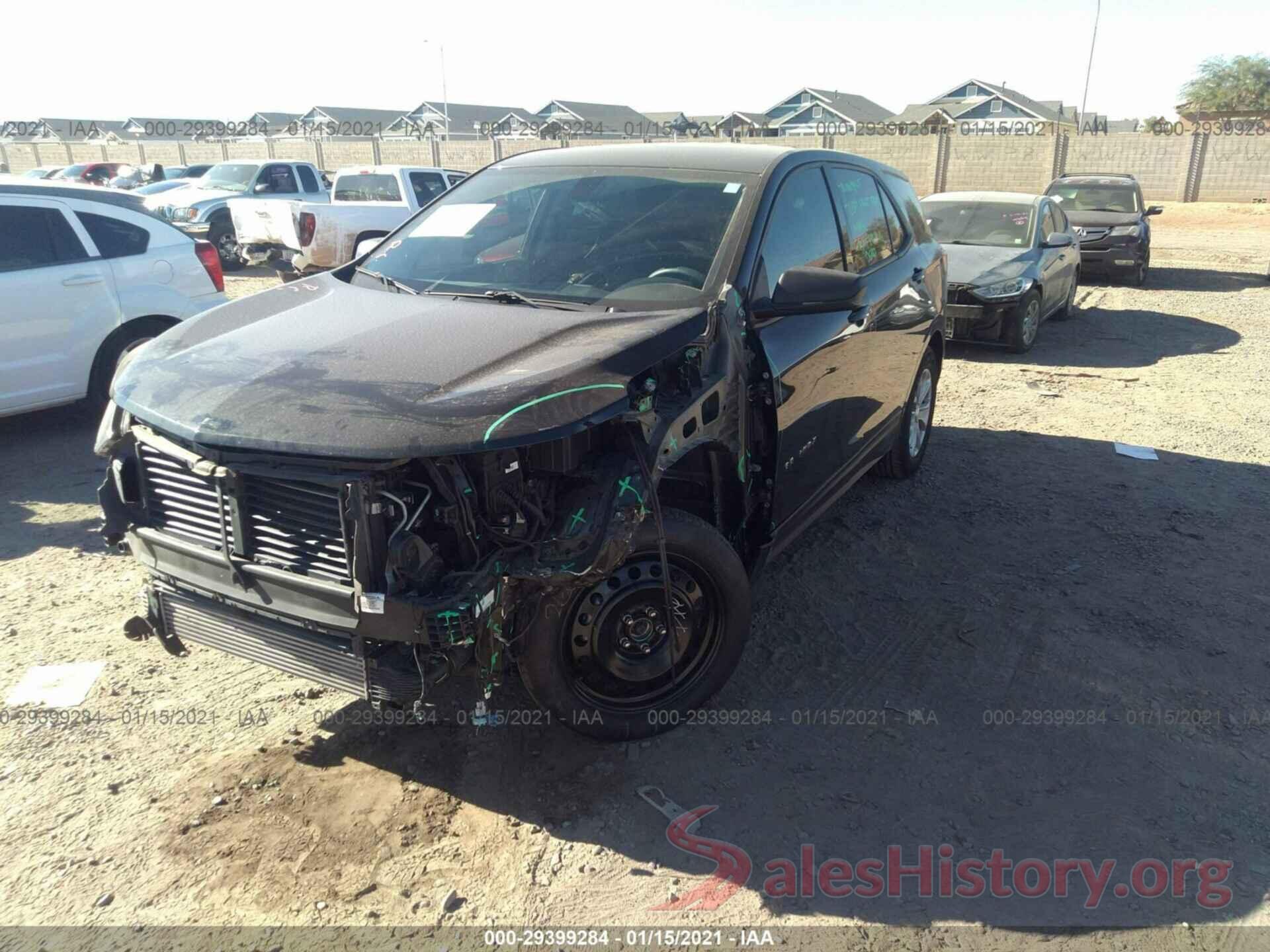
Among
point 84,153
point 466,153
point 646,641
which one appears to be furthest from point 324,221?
point 84,153

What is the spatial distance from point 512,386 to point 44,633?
2.74m

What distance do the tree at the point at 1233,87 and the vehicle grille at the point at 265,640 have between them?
242ft

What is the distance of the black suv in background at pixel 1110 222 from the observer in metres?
14.5

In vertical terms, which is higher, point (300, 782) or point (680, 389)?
point (680, 389)

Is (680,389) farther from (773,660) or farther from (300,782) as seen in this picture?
(300,782)

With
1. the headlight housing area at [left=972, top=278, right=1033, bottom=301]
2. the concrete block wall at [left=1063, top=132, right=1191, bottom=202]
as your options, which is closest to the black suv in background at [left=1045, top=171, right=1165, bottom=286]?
the headlight housing area at [left=972, top=278, right=1033, bottom=301]

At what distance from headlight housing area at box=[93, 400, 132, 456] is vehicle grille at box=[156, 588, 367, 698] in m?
0.53

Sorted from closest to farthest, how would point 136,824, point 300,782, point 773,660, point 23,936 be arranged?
point 23,936
point 136,824
point 300,782
point 773,660

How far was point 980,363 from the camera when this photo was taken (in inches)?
383

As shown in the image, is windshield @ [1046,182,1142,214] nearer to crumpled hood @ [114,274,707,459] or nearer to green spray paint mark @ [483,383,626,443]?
crumpled hood @ [114,274,707,459]

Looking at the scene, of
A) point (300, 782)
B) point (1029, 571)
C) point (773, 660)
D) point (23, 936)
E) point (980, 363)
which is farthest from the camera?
point (980, 363)

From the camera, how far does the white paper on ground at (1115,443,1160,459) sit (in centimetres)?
668

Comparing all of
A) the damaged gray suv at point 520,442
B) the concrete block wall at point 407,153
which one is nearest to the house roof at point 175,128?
the concrete block wall at point 407,153

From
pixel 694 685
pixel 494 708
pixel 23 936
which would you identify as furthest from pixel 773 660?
pixel 23 936
